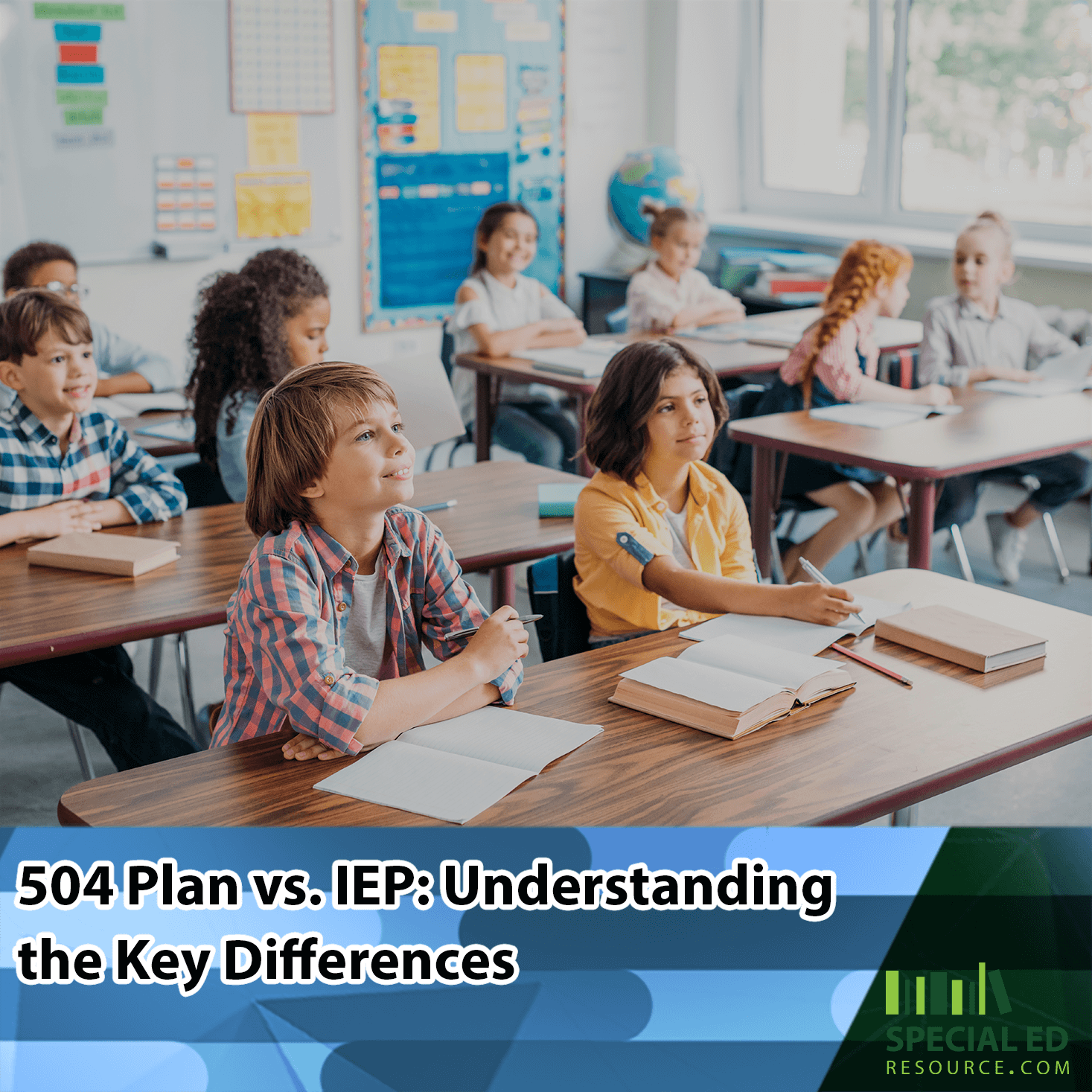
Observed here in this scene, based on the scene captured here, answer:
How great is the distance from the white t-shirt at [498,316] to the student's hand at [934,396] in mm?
1213

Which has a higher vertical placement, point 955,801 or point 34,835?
point 34,835

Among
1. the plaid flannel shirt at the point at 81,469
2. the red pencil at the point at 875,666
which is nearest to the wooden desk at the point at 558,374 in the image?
the plaid flannel shirt at the point at 81,469

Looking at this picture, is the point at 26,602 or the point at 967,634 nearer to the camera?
the point at 967,634

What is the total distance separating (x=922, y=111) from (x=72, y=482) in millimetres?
4563

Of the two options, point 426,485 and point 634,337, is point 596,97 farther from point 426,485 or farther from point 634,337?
point 426,485

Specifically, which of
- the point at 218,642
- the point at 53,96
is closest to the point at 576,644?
the point at 218,642

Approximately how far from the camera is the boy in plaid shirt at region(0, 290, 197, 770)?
225cm

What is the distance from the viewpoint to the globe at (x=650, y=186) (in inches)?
236

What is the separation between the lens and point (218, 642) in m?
3.76

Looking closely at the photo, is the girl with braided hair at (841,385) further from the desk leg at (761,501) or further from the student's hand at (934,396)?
the desk leg at (761,501)

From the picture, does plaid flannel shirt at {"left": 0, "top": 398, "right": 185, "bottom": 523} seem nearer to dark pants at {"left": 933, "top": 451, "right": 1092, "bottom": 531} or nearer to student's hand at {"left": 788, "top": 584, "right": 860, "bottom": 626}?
student's hand at {"left": 788, "top": 584, "right": 860, "bottom": 626}

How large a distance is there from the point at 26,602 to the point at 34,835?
28.2 inches

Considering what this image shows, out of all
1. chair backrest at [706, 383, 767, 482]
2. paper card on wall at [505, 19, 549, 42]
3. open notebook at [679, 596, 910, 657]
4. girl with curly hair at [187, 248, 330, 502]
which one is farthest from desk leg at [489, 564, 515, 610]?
paper card on wall at [505, 19, 549, 42]

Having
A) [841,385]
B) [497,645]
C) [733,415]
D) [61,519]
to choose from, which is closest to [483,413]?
[733,415]
